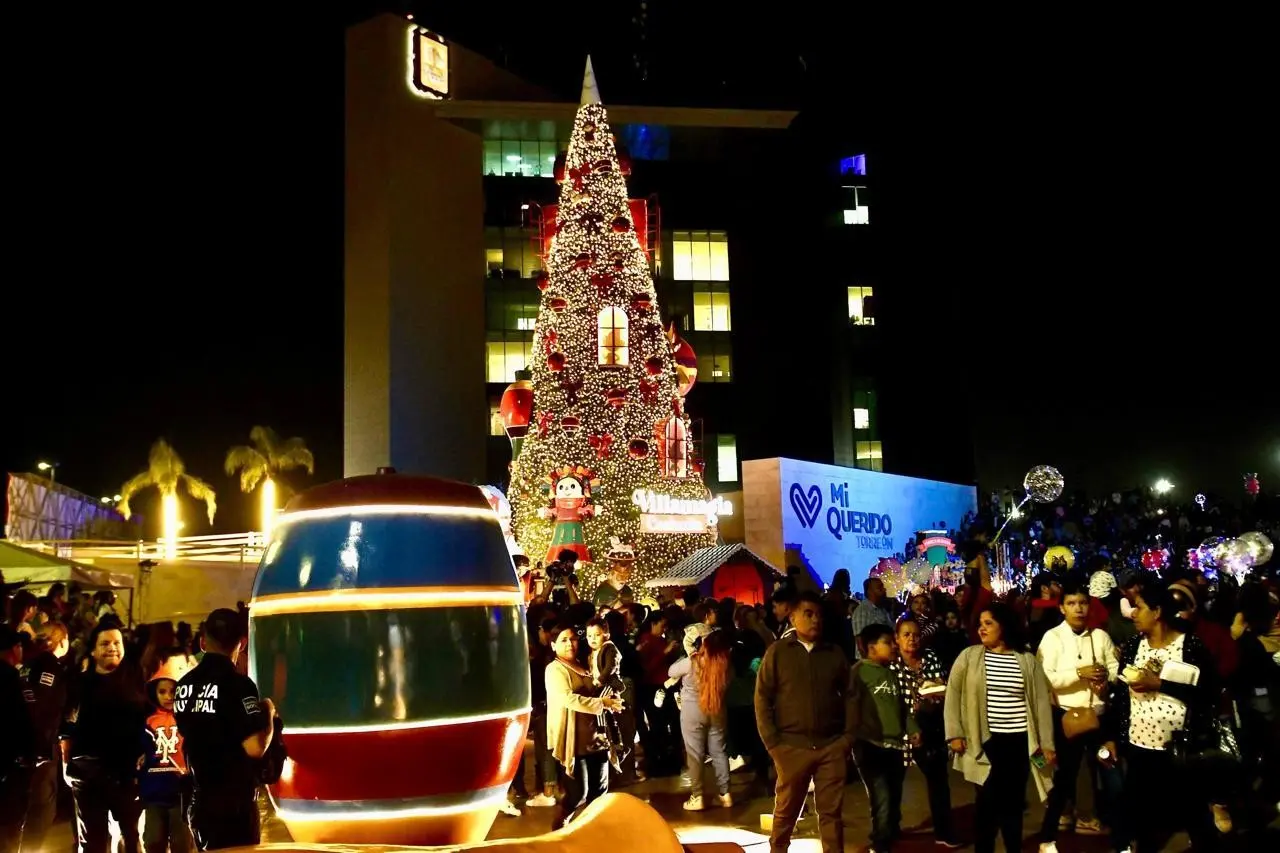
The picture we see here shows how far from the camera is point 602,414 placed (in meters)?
26.3

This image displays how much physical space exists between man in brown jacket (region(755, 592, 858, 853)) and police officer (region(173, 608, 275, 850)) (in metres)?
3.53

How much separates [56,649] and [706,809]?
5.71 m

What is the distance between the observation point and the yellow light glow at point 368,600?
4402mm

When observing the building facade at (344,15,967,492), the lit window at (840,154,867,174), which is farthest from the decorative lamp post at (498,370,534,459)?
the lit window at (840,154,867,174)

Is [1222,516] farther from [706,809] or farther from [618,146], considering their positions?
[706,809]

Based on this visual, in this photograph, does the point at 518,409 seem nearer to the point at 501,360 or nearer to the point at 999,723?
the point at 501,360

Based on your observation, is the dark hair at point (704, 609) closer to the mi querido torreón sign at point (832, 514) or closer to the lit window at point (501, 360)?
the mi querido torreón sign at point (832, 514)

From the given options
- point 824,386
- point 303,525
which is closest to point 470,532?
point 303,525

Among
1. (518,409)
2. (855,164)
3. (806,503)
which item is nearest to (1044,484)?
(806,503)

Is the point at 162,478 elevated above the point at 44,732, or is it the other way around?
the point at 162,478

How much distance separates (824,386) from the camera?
52250mm

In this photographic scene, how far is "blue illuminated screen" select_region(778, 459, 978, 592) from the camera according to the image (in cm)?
2467

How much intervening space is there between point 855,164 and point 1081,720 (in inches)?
2027

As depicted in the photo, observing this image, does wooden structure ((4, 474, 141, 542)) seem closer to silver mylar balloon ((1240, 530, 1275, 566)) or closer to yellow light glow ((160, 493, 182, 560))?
yellow light glow ((160, 493, 182, 560))
